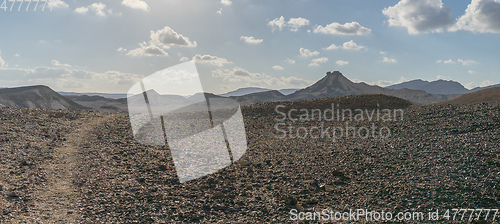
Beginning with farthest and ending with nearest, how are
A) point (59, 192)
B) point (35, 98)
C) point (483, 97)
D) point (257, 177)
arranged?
point (35, 98), point (483, 97), point (257, 177), point (59, 192)

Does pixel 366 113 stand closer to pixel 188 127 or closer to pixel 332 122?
pixel 332 122

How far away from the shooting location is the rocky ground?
8727 millimetres

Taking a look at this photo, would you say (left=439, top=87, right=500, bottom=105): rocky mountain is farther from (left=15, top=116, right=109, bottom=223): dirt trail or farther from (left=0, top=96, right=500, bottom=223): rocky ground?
(left=15, top=116, right=109, bottom=223): dirt trail

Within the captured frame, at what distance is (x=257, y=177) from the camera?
39.4ft

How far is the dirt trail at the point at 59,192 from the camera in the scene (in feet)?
27.0

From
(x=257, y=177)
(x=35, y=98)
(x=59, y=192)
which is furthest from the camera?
(x=35, y=98)

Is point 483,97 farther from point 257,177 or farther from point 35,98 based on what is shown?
point 35,98

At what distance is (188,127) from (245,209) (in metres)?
11.9

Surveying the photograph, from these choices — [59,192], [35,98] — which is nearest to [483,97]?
[59,192]

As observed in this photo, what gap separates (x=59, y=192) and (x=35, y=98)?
115m

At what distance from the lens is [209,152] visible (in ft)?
50.9

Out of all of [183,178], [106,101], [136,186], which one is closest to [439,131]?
[183,178]

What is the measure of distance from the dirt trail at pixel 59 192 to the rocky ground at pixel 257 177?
0.10 ft

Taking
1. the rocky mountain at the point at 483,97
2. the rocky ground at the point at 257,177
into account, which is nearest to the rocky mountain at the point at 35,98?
the rocky ground at the point at 257,177
